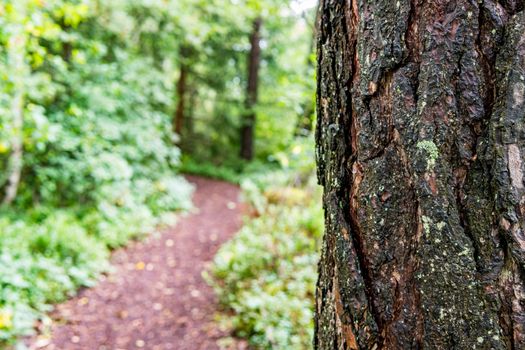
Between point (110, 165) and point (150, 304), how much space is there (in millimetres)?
3005

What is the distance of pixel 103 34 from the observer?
8.82 metres

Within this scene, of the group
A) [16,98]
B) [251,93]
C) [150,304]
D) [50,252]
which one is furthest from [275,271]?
[251,93]

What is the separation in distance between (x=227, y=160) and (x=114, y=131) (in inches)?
346

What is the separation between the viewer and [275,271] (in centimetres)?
559

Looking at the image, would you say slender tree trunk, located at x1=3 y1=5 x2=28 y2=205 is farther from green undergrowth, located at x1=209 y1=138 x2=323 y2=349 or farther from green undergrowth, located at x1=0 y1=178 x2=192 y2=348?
green undergrowth, located at x1=209 y1=138 x2=323 y2=349

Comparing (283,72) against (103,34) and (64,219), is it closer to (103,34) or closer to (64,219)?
(103,34)

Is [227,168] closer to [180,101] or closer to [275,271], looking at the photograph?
[180,101]

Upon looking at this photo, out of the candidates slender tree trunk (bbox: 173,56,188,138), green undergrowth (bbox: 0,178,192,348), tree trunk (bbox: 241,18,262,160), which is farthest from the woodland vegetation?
slender tree trunk (bbox: 173,56,188,138)

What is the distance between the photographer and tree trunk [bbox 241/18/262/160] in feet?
50.7

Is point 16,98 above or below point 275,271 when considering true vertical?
above

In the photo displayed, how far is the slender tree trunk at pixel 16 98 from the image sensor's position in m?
4.35

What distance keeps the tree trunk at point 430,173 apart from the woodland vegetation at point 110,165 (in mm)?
2105

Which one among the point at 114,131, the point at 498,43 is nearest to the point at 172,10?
the point at 114,131

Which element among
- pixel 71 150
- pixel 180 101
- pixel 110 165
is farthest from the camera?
pixel 180 101
